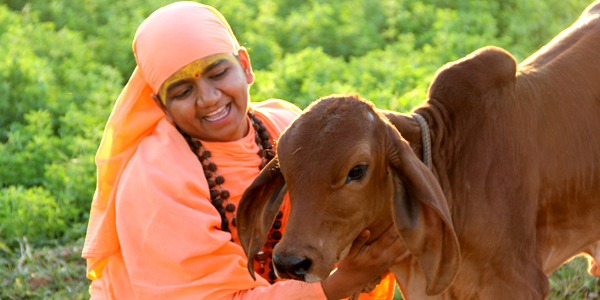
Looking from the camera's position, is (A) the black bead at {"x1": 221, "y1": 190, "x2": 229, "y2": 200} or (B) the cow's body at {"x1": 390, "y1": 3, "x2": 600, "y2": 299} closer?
(B) the cow's body at {"x1": 390, "y1": 3, "x2": 600, "y2": 299}

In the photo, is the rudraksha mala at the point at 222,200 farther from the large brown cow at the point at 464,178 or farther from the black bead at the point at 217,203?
the large brown cow at the point at 464,178

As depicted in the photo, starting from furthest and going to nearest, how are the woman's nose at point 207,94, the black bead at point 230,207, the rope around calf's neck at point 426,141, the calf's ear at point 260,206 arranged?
the black bead at point 230,207 → the woman's nose at point 207,94 → the rope around calf's neck at point 426,141 → the calf's ear at point 260,206

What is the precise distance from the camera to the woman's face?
3.09 m

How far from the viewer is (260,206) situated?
8.56 feet

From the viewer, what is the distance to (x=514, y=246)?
2701 millimetres

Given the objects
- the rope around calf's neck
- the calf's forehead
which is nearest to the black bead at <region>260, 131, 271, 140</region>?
the rope around calf's neck

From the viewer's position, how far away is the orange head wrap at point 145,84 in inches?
121

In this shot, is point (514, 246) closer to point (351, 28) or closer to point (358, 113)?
point (358, 113)

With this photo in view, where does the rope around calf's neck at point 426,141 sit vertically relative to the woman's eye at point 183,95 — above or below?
above

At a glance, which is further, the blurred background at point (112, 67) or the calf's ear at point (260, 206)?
the blurred background at point (112, 67)

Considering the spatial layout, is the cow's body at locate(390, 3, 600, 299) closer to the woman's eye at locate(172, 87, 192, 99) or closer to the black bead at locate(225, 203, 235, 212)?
the black bead at locate(225, 203, 235, 212)

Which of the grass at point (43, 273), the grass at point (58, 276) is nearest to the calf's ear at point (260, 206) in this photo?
the grass at point (58, 276)

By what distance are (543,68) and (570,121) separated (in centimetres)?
24

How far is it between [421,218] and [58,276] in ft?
9.45
